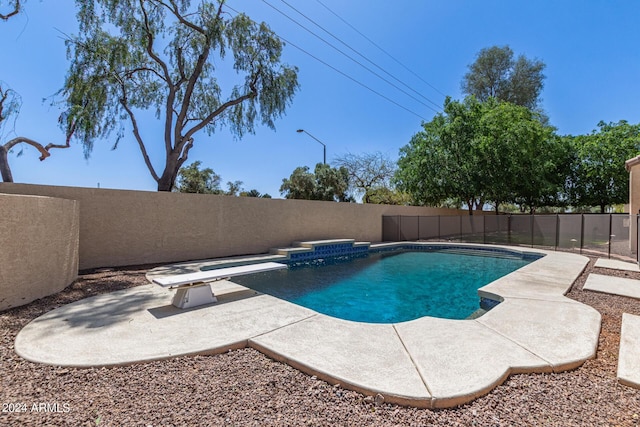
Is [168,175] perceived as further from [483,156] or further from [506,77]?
[506,77]

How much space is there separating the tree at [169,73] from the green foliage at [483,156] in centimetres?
908

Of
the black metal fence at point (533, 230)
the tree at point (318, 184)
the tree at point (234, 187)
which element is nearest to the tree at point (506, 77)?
the black metal fence at point (533, 230)

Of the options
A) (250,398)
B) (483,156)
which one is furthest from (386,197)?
(250,398)

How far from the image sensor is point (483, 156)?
1480cm

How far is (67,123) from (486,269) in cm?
1425

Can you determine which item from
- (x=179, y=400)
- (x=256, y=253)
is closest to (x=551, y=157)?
(x=256, y=253)

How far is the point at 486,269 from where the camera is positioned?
8.56m

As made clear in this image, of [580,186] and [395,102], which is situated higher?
[395,102]

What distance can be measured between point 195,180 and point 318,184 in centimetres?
1095

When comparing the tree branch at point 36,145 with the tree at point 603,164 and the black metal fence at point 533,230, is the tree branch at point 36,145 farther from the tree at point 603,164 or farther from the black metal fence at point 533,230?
the tree at point 603,164

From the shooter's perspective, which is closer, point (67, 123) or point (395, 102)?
point (67, 123)

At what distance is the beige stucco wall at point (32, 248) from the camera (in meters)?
3.70

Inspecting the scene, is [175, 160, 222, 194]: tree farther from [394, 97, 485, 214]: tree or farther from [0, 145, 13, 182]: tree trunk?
[394, 97, 485, 214]: tree

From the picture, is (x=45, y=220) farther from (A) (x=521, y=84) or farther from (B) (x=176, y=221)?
(A) (x=521, y=84)
